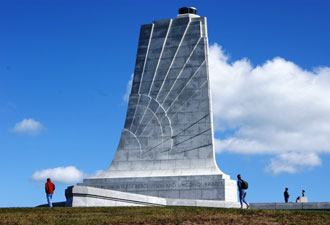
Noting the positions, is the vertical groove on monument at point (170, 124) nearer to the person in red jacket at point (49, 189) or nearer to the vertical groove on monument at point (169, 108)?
the vertical groove on monument at point (169, 108)

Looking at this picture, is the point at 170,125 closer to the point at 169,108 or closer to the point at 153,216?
the point at 169,108

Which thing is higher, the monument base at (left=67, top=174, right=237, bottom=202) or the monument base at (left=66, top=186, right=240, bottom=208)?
the monument base at (left=67, top=174, right=237, bottom=202)

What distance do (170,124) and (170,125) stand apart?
5cm

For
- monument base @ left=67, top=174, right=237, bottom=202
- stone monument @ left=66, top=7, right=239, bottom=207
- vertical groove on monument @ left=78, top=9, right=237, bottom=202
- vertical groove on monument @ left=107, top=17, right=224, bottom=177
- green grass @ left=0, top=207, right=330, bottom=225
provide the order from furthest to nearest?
vertical groove on monument @ left=107, top=17, right=224, bottom=177
vertical groove on monument @ left=78, top=9, right=237, bottom=202
stone monument @ left=66, top=7, right=239, bottom=207
monument base @ left=67, top=174, right=237, bottom=202
green grass @ left=0, top=207, right=330, bottom=225

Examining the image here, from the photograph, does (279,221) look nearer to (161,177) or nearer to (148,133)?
(161,177)

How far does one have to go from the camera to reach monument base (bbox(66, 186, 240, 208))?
21.1 meters

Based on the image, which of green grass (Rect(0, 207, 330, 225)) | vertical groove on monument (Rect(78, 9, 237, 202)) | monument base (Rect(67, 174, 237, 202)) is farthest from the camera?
vertical groove on monument (Rect(78, 9, 237, 202))

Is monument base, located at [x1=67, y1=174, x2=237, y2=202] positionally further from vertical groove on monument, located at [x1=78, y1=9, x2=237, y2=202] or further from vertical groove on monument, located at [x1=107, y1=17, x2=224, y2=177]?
vertical groove on monument, located at [x1=107, y1=17, x2=224, y2=177]

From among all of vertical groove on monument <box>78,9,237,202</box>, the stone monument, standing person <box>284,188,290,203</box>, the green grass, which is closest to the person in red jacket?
the green grass

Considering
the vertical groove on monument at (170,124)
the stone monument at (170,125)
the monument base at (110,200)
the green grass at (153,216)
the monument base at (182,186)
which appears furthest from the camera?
the vertical groove on monument at (170,124)

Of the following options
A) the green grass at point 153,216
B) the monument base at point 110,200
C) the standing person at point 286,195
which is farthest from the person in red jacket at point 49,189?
the standing person at point 286,195

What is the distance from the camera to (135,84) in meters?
29.3

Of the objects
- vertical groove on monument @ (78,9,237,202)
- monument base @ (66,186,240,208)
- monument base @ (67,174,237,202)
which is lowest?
monument base @ (66,186,240,208)

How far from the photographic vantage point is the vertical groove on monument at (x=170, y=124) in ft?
86.3
